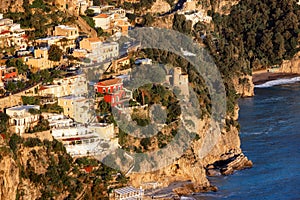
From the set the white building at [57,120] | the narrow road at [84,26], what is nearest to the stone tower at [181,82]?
the narrow road at [84,26]

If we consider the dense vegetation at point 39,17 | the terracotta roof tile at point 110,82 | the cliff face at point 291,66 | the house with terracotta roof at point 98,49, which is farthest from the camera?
the cliff face at point 291,66

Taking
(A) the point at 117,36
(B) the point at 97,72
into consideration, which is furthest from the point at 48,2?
(B) the point at 97,72

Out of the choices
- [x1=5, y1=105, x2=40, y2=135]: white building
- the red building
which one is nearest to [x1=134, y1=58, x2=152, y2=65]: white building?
the red building

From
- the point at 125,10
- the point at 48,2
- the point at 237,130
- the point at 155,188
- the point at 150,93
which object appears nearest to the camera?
the point at 155,188

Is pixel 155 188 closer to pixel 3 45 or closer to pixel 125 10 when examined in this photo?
pixel 3 45

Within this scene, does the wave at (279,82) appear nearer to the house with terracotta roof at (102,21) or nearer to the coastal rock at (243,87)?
the coastal rock at (243,87)

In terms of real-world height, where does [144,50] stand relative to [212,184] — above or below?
above

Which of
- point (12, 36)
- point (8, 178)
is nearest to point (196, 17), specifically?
point (12, 36)
